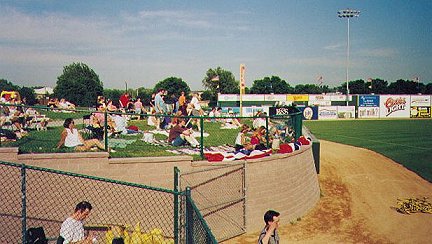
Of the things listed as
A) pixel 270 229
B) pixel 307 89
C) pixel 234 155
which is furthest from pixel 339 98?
pixel 307 89

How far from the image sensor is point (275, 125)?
14.8 metres

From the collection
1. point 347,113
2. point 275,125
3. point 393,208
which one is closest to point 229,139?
point 275,125

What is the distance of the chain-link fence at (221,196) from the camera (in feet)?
31.6

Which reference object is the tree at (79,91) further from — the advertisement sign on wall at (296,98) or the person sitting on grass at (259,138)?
the person sitting on grass at (259,138)

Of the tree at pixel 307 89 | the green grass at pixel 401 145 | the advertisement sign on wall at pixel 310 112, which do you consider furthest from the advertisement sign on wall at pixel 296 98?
the tree at pixel 307 89

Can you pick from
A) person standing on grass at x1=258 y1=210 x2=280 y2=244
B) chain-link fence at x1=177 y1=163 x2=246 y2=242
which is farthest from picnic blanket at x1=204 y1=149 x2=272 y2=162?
person standing on grass at x1=258 y1=210 x2=280 y2=244

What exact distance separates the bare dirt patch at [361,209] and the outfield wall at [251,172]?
51 cm

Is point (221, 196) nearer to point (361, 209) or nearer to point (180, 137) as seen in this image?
point (180, 137)

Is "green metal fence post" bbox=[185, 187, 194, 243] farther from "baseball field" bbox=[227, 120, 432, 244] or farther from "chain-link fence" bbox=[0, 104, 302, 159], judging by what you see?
"chain-link fence" bbox=[0, 104, 302, 159]

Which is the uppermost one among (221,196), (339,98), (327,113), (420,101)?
(339,98)

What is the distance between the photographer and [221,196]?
991 centimetres

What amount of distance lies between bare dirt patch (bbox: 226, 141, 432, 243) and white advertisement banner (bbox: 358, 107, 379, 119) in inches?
1434

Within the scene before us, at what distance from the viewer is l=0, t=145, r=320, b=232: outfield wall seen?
8.62 m

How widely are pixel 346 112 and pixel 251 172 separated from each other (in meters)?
46.4
